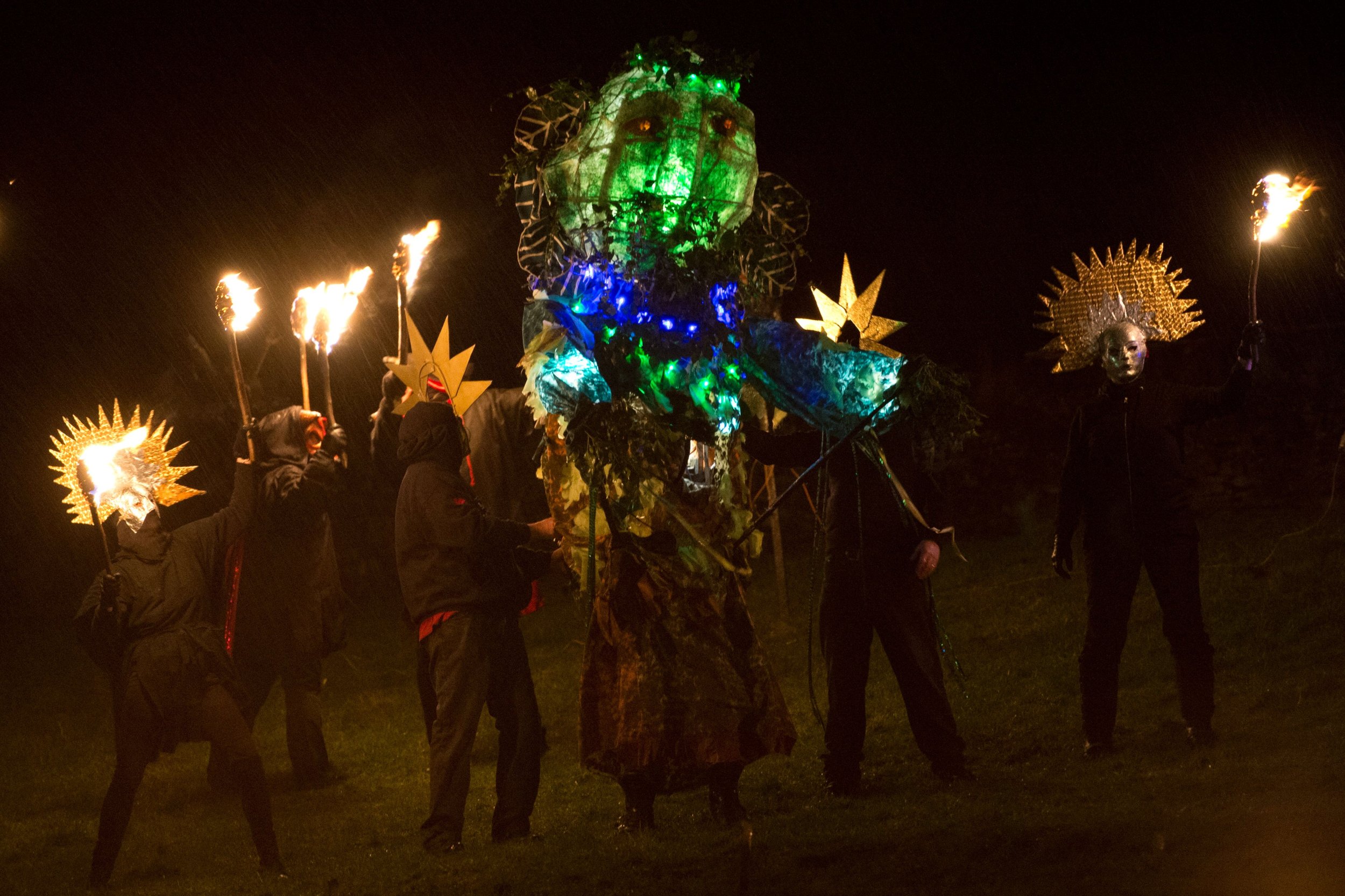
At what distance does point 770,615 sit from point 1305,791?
651 centimetres

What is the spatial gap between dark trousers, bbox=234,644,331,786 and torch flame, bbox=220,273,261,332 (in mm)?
2202

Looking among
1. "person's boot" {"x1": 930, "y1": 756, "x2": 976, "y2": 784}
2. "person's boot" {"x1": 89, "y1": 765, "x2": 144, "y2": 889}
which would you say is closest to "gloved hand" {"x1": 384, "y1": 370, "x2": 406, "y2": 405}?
"person's boot" {"x1": 89, "y1": 765, "x2": 144, "y2": 889}

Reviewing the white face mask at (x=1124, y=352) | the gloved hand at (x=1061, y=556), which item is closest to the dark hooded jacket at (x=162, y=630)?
the gloved hand at (x=1061, y=556)

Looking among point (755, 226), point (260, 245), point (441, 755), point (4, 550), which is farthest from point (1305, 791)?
point (4, 550)

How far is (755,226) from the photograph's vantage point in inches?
207

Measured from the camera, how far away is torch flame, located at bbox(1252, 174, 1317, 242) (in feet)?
Result: 20.2

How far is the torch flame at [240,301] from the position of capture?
643cm

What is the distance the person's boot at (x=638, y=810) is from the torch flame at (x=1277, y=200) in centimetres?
428

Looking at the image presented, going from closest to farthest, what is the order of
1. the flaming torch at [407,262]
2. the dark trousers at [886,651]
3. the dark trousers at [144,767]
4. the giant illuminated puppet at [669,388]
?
the giant illuminated puppet at [669,388]
the dark trousers at [144,767]
the dark trousers at [886,651]
the flaming torch at [407,262]

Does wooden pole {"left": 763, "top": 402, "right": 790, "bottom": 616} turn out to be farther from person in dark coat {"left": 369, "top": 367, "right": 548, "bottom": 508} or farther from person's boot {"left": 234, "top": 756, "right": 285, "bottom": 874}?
person's boot {"left": 234, "top": 756, "right": 285, "bottom": 874}

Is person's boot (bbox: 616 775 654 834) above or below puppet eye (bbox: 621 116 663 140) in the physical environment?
below

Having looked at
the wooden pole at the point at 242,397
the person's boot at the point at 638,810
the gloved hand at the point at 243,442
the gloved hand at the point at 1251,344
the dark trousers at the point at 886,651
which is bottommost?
the person's boot at the point at 638,810

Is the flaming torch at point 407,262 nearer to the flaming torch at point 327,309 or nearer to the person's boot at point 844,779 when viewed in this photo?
the flaming torch at point 327,309

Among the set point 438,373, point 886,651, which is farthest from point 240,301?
point 886,651
